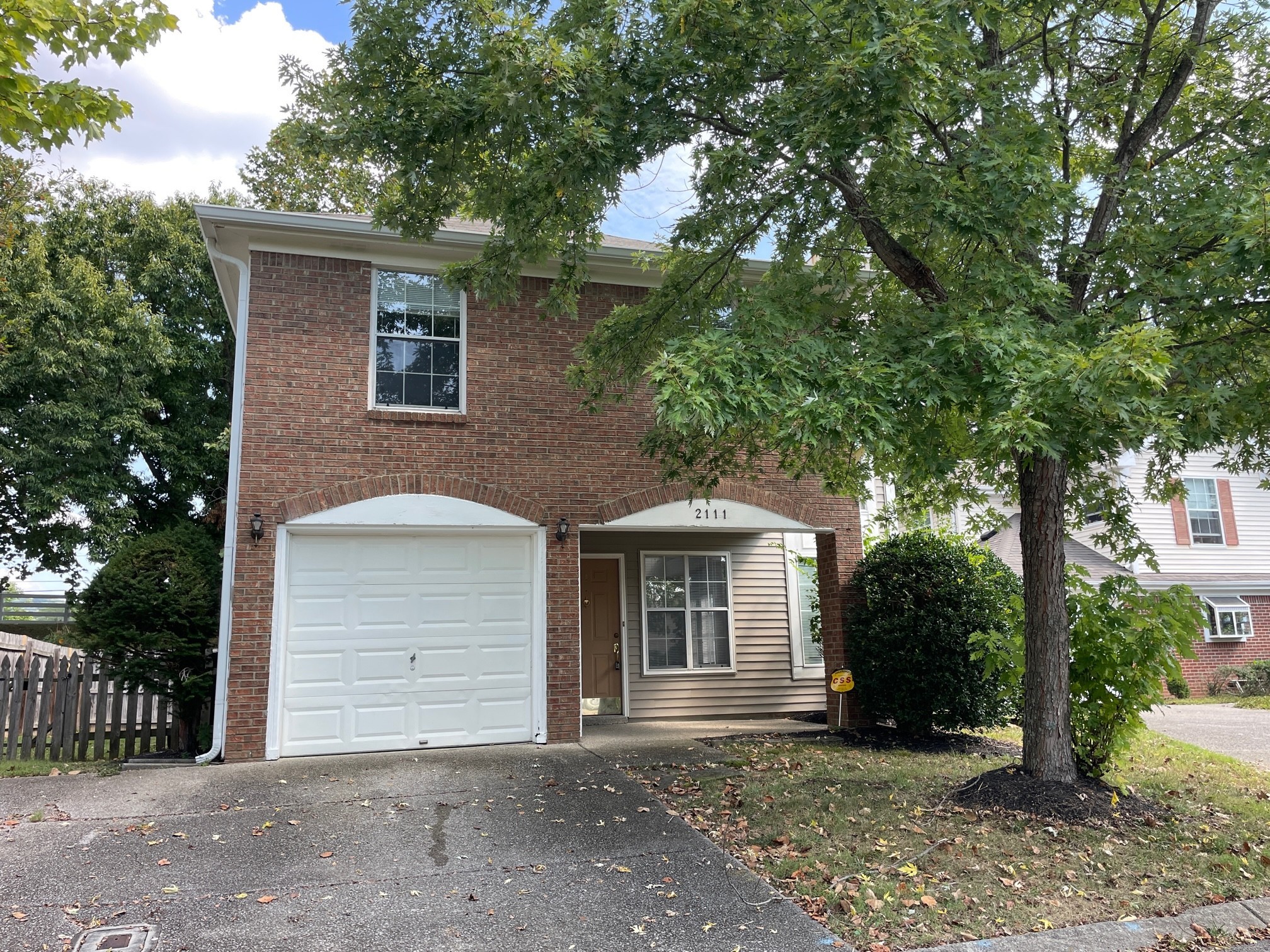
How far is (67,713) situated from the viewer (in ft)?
28.0

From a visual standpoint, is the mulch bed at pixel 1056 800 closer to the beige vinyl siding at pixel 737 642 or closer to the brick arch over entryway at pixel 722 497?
the brick arch over entryway at pixel 722 497

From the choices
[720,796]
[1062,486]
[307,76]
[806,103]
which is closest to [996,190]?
[806,103]

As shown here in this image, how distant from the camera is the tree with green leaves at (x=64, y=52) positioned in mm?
5562

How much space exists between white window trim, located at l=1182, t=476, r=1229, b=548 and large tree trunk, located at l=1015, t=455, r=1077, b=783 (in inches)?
618

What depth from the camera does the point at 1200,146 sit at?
7.12 m

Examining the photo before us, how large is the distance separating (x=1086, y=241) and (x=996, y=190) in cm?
164

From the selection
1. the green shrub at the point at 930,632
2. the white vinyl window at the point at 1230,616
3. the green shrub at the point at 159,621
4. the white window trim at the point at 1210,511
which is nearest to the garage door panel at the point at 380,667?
the green shrub at the point at 159,621

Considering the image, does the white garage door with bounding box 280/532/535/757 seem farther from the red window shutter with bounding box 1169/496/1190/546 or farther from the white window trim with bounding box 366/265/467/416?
the red window shutter with bounding box 1169/496/1190/546

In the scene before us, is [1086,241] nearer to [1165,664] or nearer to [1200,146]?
[1200,146]

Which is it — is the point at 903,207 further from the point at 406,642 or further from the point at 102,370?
the point at 102,370

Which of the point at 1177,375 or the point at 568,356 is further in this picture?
the point at 568,356

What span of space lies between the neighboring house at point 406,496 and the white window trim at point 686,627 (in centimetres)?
243

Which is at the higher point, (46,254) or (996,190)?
(46,254)

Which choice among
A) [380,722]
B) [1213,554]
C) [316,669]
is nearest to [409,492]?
[316,669]
